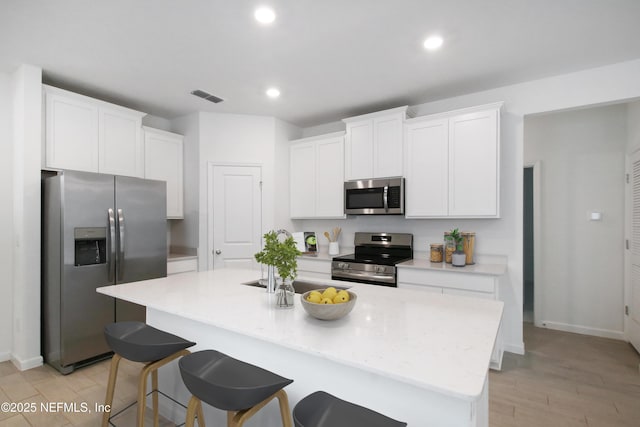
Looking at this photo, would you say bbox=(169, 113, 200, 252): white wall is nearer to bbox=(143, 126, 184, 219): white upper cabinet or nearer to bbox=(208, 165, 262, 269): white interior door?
bbox=(143, 126, 184, 219): white upper cabinet

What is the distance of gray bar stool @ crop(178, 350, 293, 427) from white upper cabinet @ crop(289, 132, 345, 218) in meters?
2.82

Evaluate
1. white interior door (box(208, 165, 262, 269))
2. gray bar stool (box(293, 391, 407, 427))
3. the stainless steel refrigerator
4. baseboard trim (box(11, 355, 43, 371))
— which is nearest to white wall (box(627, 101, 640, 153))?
gray bar stool (box(293, 391, 407, 427))

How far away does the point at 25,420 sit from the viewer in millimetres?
2129

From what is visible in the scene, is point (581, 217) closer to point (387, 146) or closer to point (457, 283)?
point (457, 283)

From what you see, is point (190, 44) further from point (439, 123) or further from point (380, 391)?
point (380, 391)

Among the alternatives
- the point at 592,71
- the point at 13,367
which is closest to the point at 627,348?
the point at 592,71

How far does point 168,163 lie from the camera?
404 cm

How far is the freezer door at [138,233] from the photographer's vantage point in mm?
3096

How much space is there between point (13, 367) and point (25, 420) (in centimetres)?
104

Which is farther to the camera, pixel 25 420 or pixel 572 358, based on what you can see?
pixel 572 358

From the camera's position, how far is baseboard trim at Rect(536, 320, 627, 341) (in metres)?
3.53

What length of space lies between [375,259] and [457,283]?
3.14ft

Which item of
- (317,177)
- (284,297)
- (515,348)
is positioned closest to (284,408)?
(284,297)

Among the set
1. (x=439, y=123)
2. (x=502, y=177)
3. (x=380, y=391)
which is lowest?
(x=380, y=391)
